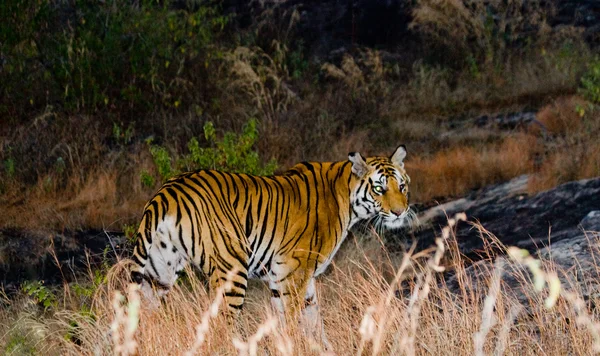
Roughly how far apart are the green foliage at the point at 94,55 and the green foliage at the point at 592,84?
14.4ft

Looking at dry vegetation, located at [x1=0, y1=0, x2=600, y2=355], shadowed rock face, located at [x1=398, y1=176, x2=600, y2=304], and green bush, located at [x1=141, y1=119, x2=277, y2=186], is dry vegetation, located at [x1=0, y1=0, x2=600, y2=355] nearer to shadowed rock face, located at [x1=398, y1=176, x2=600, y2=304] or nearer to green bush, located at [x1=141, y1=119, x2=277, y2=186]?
shadowed rock face, located at [x1=398, y1=176, x2=600, y2=304]

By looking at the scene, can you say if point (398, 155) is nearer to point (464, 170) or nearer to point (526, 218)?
point (526, 218)

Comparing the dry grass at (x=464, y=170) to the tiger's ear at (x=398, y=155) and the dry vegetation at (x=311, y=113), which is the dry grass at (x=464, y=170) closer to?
the dry vegetation at (x=311, y=113)

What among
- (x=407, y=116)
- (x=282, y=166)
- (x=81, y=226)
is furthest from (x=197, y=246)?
(x=407, y=116)

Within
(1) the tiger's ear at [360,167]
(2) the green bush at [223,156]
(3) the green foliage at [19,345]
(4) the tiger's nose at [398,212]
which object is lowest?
(3) the green foliage at [19,345]

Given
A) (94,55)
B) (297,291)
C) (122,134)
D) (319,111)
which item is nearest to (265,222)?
(297,291)

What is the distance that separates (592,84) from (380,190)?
611 cm

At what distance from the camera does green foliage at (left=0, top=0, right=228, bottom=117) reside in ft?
37.4

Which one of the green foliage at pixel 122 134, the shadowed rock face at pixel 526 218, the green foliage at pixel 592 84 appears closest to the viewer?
the shadowed rock face at pixel 526 218

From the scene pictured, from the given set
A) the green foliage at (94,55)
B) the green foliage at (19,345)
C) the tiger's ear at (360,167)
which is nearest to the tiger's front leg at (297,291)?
the tiger's ear at (360,167)

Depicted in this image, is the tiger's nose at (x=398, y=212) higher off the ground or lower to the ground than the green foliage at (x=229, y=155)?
higher

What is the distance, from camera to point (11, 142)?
10938mm

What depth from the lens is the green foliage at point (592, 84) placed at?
467 inches

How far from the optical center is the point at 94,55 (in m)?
11.6
